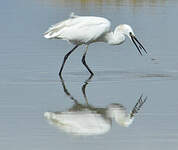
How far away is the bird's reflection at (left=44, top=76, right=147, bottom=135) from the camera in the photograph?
9039mm

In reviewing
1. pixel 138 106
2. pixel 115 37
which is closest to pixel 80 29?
pixel 115 37

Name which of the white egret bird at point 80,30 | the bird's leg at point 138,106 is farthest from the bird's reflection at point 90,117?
the white egret bird at point 80,30

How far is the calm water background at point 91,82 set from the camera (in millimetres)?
8625

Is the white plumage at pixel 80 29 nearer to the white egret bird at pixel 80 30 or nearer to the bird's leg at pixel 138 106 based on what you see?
the white egret bird at pixel 80 30

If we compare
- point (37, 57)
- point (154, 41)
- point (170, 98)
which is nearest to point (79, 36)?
point (37, 57)

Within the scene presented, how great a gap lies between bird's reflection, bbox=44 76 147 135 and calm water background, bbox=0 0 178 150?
0.32ft

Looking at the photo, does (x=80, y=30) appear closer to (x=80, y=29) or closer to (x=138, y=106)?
(x=80, y=29)

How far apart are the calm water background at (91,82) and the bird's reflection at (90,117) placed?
3.8 inches

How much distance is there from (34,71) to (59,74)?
410 mm

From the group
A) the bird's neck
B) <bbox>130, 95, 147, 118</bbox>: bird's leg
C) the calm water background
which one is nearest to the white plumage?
the bird's neck

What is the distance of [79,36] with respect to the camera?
43.3 feet

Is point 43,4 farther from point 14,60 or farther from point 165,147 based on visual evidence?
point 165,147

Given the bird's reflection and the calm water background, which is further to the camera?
the bird's reflection

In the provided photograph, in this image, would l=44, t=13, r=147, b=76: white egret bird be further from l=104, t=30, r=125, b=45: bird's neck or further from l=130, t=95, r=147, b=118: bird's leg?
l=130, t=95, r=147, b=118: bird's leg
